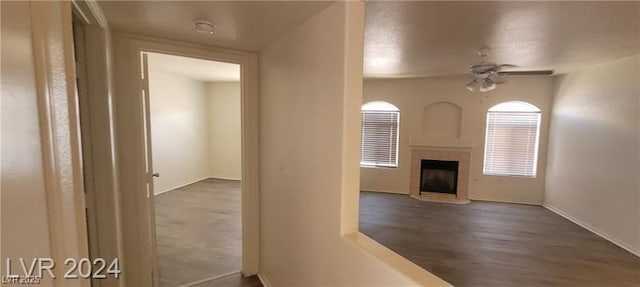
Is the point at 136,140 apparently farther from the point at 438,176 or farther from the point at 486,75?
the point at 438,176

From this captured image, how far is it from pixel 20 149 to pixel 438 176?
6.60m

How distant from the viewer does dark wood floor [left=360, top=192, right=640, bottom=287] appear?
297 cm

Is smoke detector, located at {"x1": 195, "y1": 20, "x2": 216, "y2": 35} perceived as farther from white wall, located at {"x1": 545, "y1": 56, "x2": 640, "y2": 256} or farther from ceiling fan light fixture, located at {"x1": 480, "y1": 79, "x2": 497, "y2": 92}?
white wall, located at {"x1": 545, "y1": 56, "x2": 640, "y2": 256}

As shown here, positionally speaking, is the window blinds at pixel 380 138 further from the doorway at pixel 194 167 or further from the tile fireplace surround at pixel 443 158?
the doorway at pixel 194 167

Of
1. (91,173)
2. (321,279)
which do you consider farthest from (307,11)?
(91,173)

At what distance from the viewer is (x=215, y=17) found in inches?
69.9

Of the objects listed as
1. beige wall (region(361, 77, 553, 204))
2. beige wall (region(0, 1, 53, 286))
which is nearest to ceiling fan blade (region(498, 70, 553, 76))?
beige wall (region(361, 77, 553, 204))

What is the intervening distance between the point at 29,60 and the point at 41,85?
67 mm

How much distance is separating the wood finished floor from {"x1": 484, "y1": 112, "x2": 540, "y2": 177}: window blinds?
5209 millimetres

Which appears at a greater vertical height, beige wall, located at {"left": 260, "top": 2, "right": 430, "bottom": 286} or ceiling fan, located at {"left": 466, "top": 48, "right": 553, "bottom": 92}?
ceiling fan, located at {"left": 466, "top": 48, "right": 553, "bottom": 92}

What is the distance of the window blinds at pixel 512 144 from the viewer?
570cm

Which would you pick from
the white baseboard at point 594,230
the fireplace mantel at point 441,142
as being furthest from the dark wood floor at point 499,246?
the fireplace mantel at point 441,142

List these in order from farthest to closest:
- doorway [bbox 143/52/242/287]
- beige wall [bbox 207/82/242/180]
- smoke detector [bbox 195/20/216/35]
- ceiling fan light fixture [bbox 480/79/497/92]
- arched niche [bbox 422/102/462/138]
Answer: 1. beige wall [bbox 207/82/242/180]
2. arched niche [bbox 422/102/462/138]
3. ceiling fan light fixture [bbox 480/79/497/92]
4. doorway [bbox 143/52/242/287]
5. smoke detector [bbox 195/20/216/35]

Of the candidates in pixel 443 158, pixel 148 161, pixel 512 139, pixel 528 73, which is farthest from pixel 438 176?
pixel 148 161
